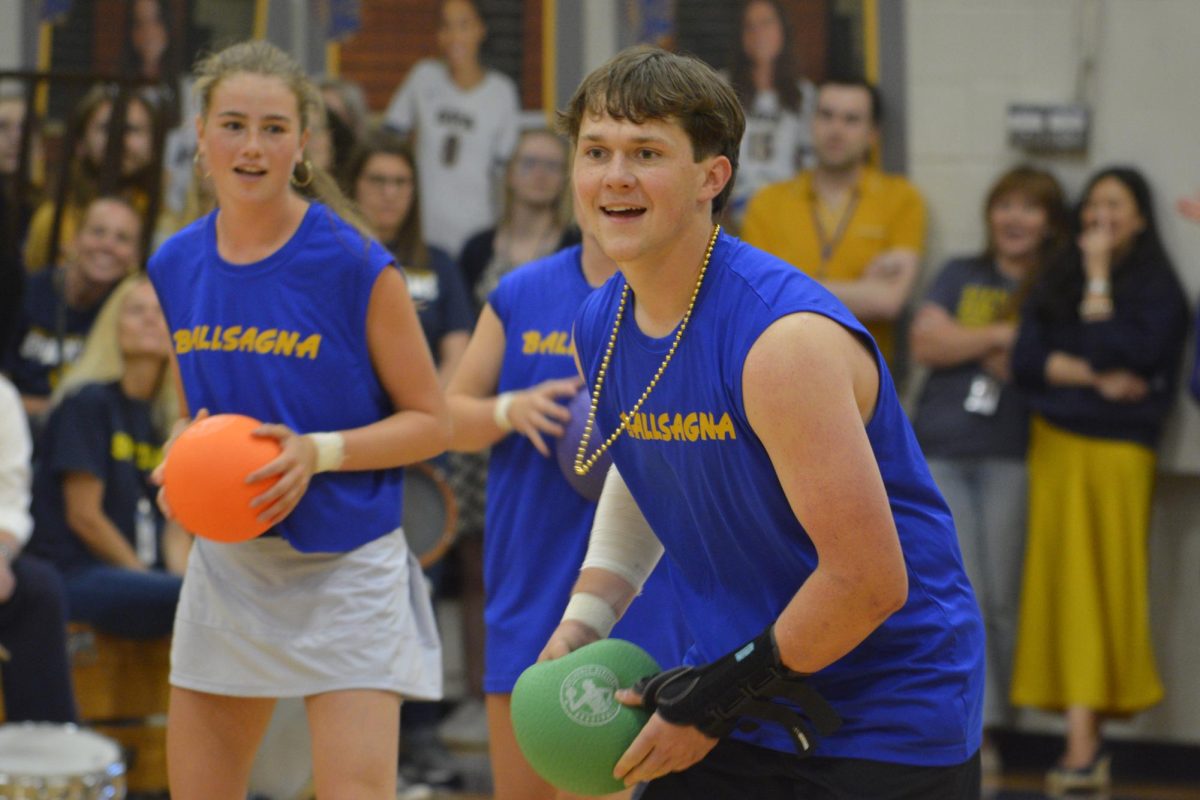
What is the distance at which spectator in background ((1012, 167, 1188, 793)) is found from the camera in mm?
6086

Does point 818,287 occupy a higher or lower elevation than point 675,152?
lower

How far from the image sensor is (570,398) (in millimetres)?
3648

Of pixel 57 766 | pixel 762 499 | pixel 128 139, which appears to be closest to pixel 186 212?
pixel 128 139

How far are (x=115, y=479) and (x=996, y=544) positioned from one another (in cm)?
323

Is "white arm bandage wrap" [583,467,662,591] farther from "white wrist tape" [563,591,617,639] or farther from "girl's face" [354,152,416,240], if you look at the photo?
"girl's face" [354,152,416,240]

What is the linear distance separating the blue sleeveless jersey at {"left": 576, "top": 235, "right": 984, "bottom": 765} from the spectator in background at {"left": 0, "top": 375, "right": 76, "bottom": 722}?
2.91 m

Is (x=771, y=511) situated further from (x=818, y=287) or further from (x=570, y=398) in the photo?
(x=570, y=398)

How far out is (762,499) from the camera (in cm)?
225

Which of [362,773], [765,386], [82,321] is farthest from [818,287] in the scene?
[82,321]

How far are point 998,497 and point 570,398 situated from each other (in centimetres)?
307

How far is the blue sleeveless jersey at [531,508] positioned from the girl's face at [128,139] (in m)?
3.39

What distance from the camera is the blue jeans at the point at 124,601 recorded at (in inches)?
211

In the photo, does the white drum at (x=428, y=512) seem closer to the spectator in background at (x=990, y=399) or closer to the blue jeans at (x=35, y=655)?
the blue jeans at (x=35, y=655)

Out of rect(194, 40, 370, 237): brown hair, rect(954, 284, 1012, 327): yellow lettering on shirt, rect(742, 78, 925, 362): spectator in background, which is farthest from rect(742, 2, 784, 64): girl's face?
rect(194, 40, 370, 237): brown hair
